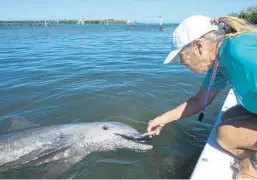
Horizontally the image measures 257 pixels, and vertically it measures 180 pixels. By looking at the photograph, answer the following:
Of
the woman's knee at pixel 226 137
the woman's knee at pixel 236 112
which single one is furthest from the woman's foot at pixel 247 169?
the woman's knee at pixel 236 112

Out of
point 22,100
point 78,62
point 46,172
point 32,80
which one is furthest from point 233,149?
point 78,62

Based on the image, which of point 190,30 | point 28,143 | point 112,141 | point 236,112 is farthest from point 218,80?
point 28,143

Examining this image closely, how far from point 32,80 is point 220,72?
8.34m

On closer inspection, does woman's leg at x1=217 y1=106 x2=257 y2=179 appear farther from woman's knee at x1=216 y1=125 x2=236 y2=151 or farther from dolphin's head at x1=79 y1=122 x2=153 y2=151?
dolphin's head at x1=79 y1=122 x2=153 y2=151

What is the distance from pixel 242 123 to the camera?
3697mm

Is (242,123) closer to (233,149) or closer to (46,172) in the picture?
(233,149)

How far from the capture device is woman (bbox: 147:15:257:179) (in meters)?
3.13

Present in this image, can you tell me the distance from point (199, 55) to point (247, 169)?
1.39 m

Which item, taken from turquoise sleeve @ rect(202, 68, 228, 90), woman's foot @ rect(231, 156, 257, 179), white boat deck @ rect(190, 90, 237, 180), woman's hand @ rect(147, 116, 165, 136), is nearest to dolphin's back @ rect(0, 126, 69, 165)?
woman's hand @ rect(147, 116, 165, 136)

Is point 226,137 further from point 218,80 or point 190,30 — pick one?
point 190,30

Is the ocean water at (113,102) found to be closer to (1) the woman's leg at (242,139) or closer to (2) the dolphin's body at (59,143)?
(2) the dolphin's body at (59,143)

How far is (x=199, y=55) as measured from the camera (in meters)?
3.51

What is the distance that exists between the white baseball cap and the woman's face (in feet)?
0.20

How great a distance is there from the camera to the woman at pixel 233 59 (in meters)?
3.13
